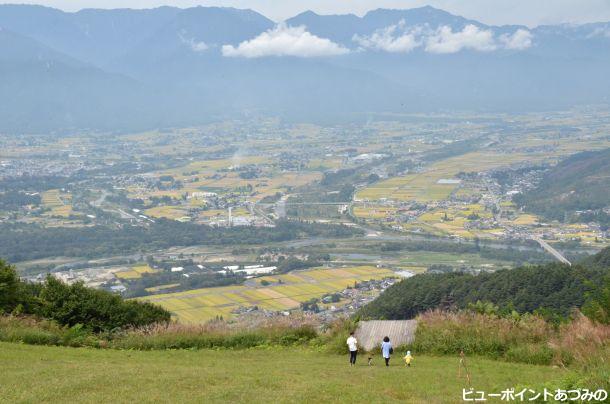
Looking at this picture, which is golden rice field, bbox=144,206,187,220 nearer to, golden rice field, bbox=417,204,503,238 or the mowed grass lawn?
golden rice field, bbox=417,204,503,238

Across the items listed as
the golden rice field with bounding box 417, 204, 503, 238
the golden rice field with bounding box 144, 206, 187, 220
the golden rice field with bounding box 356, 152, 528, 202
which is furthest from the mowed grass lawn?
the golden rice field with bounding box 356, 152, 528, 202

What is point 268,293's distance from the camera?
3441 cm

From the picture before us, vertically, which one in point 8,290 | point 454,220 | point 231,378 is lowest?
point 454,220

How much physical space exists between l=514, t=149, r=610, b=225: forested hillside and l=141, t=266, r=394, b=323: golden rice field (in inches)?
922

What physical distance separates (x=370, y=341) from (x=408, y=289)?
12.0 metres

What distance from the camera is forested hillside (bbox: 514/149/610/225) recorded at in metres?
55.8

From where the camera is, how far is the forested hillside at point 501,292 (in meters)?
21.5

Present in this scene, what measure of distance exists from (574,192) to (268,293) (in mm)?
37194

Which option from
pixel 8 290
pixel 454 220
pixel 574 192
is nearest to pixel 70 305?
pixel 8 290

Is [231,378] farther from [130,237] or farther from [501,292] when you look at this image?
[130,237]

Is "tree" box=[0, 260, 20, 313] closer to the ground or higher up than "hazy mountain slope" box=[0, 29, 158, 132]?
higher up

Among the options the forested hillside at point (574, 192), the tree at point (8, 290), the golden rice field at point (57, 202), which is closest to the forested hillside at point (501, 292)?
the tree at point (8, 290)

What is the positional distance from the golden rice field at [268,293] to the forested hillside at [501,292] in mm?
8310

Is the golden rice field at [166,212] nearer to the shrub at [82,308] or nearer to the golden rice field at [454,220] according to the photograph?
the golden rice field at [454,220]
